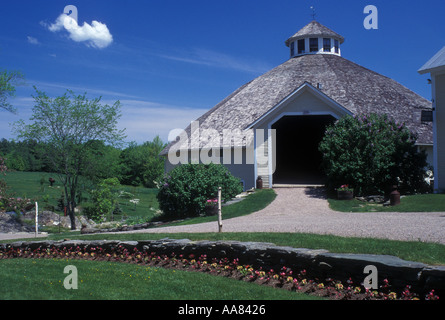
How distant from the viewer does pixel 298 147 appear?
28.8 meters

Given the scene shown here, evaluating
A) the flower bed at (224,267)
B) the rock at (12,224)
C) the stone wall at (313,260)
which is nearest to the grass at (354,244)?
the stone wall at (313,260)

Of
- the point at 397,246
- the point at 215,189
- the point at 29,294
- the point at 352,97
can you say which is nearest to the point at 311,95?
the point at 352,97

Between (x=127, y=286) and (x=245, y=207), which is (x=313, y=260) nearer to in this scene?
(x=127, y=286)

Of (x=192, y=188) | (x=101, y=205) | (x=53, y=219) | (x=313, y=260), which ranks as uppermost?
(x=192, y=188)

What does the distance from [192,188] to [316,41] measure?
22114mm

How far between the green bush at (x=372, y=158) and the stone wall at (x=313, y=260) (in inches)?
436

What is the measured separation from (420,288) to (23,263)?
844 centimetres

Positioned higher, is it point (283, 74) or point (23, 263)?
point (283, 74)

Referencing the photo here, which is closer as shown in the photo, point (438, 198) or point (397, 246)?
point (397, 246)

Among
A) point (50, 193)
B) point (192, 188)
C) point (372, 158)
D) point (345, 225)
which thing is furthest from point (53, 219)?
point (345, 225)

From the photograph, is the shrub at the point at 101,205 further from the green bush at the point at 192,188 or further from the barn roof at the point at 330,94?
the green bush at the point at 192,188

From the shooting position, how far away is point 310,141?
2850 centimetres

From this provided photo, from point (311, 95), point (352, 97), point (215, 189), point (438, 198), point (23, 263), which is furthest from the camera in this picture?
point (352, 97)

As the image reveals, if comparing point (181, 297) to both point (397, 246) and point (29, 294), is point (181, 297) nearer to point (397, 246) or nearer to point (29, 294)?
point (29, 294)
